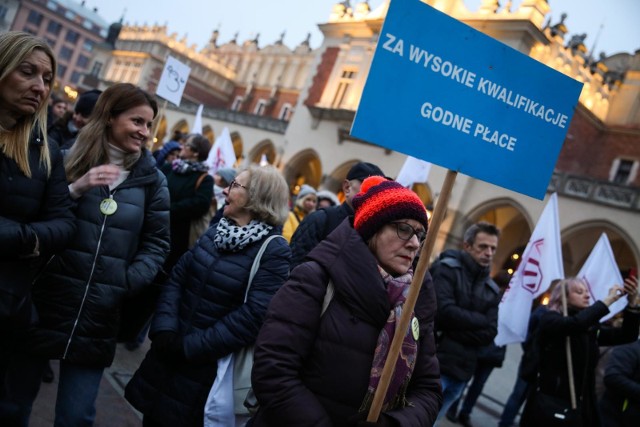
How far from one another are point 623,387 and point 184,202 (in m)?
3.69

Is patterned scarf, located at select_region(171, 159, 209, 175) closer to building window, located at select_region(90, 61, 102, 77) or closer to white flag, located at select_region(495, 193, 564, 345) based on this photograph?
white flag, located at select_region(495, 193, 564, 345)

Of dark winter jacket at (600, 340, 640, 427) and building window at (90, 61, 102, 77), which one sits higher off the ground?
building window at (90, 61, 102, 77)

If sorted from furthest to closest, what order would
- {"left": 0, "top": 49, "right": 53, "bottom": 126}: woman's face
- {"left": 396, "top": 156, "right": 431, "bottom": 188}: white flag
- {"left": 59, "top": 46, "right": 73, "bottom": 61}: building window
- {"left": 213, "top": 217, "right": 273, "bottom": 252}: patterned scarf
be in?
{"left": 59, "top": 46, "right": 73, "bottom": 61}: building window, {"left": 396, "top": 156, "right": 431, "bottom": 188}: white flag, {"left": 213, "top": 217, "right": 273, "bottom": 252}: patterned scarf, {"left": 0, "top": 49, "right": 53, "bottom": 126}: woman's face

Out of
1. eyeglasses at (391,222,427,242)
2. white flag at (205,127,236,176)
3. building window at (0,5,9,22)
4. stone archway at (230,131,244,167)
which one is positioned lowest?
eyeglasses at (391,222,427,242)

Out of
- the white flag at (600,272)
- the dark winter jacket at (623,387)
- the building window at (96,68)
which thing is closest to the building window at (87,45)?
the building window at (96,68)

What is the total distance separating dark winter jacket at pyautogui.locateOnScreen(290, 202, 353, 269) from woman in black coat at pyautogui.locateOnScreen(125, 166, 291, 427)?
2.68ft

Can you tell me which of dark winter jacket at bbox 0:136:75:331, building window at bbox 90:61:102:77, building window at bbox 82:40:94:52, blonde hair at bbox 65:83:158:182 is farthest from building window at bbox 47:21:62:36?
dark winter jacket at bbox 0:136:75:331

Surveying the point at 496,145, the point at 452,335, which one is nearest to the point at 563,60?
the point at 452,335

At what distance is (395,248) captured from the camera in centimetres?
184

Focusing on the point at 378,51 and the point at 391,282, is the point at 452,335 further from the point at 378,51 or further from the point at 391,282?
the point at 378,51

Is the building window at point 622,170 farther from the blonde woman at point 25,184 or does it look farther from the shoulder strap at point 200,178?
the blonde woman at point 25,184

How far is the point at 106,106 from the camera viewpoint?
2.43 meters

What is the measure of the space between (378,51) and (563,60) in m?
20.0

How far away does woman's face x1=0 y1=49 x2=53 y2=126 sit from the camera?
1.93 m
